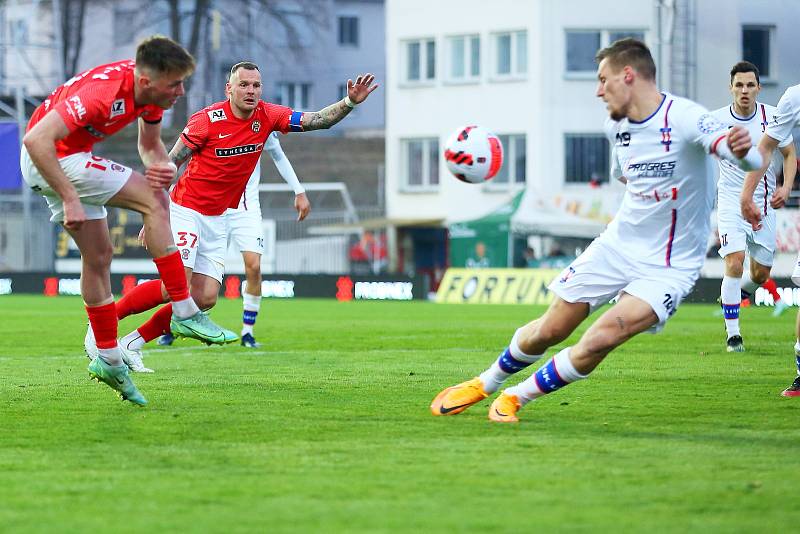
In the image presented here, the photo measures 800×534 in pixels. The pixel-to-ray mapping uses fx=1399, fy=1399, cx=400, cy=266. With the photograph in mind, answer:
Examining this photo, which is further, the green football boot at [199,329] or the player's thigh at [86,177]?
the green football boot at [199,329]

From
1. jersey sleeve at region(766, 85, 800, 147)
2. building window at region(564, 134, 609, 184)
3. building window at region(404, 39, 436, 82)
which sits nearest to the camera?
jersey sleeve at region(766, 85, 800, 147)

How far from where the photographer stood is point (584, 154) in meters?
45.8

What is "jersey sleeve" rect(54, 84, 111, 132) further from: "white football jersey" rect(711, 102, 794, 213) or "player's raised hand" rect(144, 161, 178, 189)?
"white football jersey" rect(711, 102, 794, 213)

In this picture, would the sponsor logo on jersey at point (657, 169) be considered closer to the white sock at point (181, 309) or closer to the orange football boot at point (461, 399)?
the orange football boot at point (461, 399)

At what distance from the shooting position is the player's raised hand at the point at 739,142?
7492 mm

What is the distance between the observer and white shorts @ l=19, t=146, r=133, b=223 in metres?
8.55

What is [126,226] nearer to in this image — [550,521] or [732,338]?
[732,338]

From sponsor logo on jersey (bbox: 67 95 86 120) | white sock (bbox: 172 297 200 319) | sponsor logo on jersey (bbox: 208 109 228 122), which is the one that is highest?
sponsor logo on jersey (bbox: 208 109 228 122)

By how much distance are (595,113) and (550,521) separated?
135 ft

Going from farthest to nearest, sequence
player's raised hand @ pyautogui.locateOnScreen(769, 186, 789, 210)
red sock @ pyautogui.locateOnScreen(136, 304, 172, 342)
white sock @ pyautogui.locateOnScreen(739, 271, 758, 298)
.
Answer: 1. white sock @ pyautogui.locateOnScreen(739, 271, 758, 298)
2. player's raised hand @ pyautogui.locateOnScreen(769, 186, 789, 210)
3. red sock @ pyautogui.locateOnScreen(136, 304, 172, 342)

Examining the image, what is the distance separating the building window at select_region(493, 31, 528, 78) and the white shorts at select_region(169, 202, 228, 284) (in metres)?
34.8

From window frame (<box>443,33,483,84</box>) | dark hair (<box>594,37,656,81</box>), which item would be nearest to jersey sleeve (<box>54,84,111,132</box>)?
dark hair (<box>594,37,656,81</box>)

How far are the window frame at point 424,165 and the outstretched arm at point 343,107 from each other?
120ft

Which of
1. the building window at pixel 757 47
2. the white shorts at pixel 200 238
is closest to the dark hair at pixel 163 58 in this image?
the white shorts at pixel 200 238
